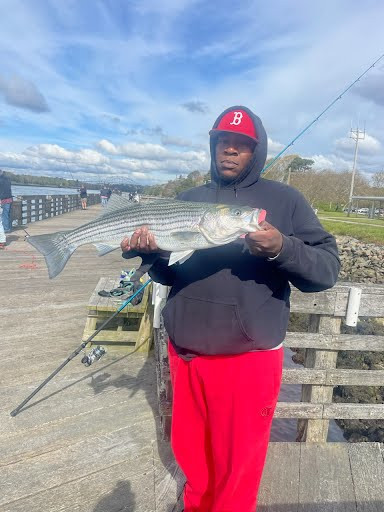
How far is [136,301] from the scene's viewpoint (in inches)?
253

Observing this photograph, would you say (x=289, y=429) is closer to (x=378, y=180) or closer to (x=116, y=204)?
(x=116, y=204)

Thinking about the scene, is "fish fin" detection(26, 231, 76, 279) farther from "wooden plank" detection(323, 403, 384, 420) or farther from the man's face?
"wooden plank" detection(323, 403, 384, 420)

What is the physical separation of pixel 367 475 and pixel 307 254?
7.69ft

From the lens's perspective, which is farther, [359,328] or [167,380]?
[359,328]

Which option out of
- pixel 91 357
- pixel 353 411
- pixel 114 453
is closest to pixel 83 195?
pixel 91 357

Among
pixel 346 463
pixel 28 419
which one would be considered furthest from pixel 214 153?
pixel 28 419

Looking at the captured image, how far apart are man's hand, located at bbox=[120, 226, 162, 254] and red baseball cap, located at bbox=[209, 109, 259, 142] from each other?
83cm

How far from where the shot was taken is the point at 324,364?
3.63m

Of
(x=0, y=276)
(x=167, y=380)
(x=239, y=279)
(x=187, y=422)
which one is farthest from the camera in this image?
(x=0, y=276)

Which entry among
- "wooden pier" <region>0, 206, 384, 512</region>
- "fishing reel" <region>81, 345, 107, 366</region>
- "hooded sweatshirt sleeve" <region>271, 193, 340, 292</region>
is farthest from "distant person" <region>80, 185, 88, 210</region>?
"hooded sweatshirt sleeve" <region>271, 193, 340, 292</region>

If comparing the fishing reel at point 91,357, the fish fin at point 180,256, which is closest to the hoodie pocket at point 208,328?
the fish fin at point 180,256

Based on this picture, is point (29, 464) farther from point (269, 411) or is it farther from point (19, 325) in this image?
point (19, 325)

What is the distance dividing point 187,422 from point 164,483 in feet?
3.15

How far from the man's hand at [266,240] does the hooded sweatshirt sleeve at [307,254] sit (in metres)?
0.05
